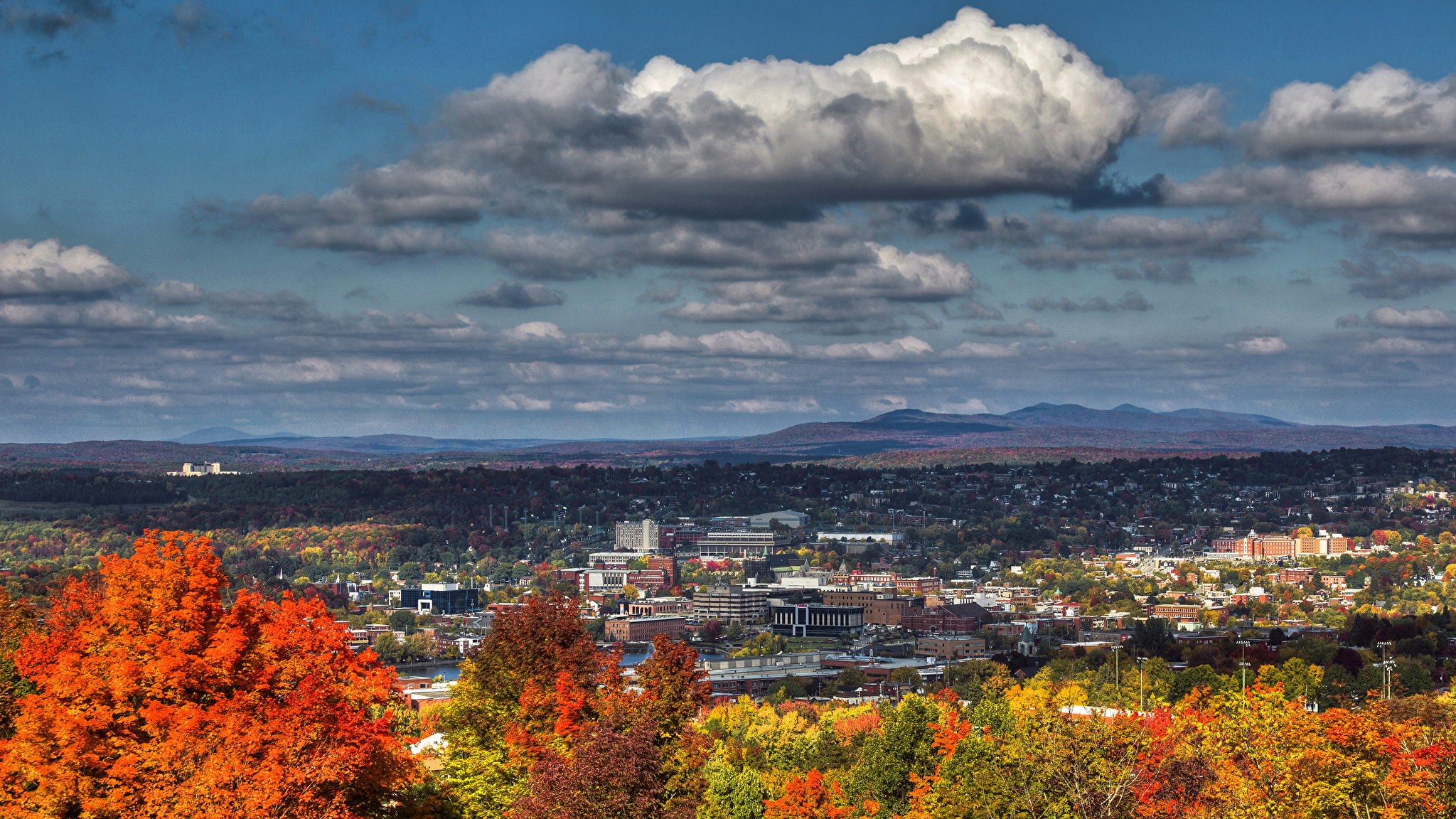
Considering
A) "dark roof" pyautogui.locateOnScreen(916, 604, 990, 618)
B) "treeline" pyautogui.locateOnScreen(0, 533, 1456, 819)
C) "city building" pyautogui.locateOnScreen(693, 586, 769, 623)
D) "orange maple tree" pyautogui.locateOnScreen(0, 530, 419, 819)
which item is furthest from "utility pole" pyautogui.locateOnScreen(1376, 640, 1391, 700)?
"city building" pyautogui.locateOnScreen(693, 586, 769, 623)

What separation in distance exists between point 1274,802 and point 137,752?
2029 cm

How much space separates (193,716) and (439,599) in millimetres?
163344

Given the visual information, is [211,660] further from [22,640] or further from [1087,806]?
[1087,806]

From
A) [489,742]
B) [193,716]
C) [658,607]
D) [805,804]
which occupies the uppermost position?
[193,716]

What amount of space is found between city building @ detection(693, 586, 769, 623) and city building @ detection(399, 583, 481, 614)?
26.3 metres

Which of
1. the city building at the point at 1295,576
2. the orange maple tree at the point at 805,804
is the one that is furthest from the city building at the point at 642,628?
the orange maple tree at the point at 805,804

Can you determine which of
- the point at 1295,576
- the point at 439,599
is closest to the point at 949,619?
the point at 1295,576

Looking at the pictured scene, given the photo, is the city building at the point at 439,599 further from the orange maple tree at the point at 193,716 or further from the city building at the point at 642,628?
the orange maple tree at the point at 193,716

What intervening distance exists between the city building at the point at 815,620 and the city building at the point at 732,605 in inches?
145

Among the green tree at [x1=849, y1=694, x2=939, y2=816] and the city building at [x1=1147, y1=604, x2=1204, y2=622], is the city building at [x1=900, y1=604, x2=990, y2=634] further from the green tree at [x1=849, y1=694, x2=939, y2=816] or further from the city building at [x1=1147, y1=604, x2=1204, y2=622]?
the green tree at [x1=849, y1=694, x2=939, y2=816]

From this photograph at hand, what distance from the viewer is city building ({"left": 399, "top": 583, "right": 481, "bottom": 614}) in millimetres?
187850

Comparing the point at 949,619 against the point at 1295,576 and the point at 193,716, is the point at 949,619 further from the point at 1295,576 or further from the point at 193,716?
the point at 193,716

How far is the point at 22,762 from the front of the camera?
95.3 ft

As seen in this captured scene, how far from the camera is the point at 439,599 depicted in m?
189
